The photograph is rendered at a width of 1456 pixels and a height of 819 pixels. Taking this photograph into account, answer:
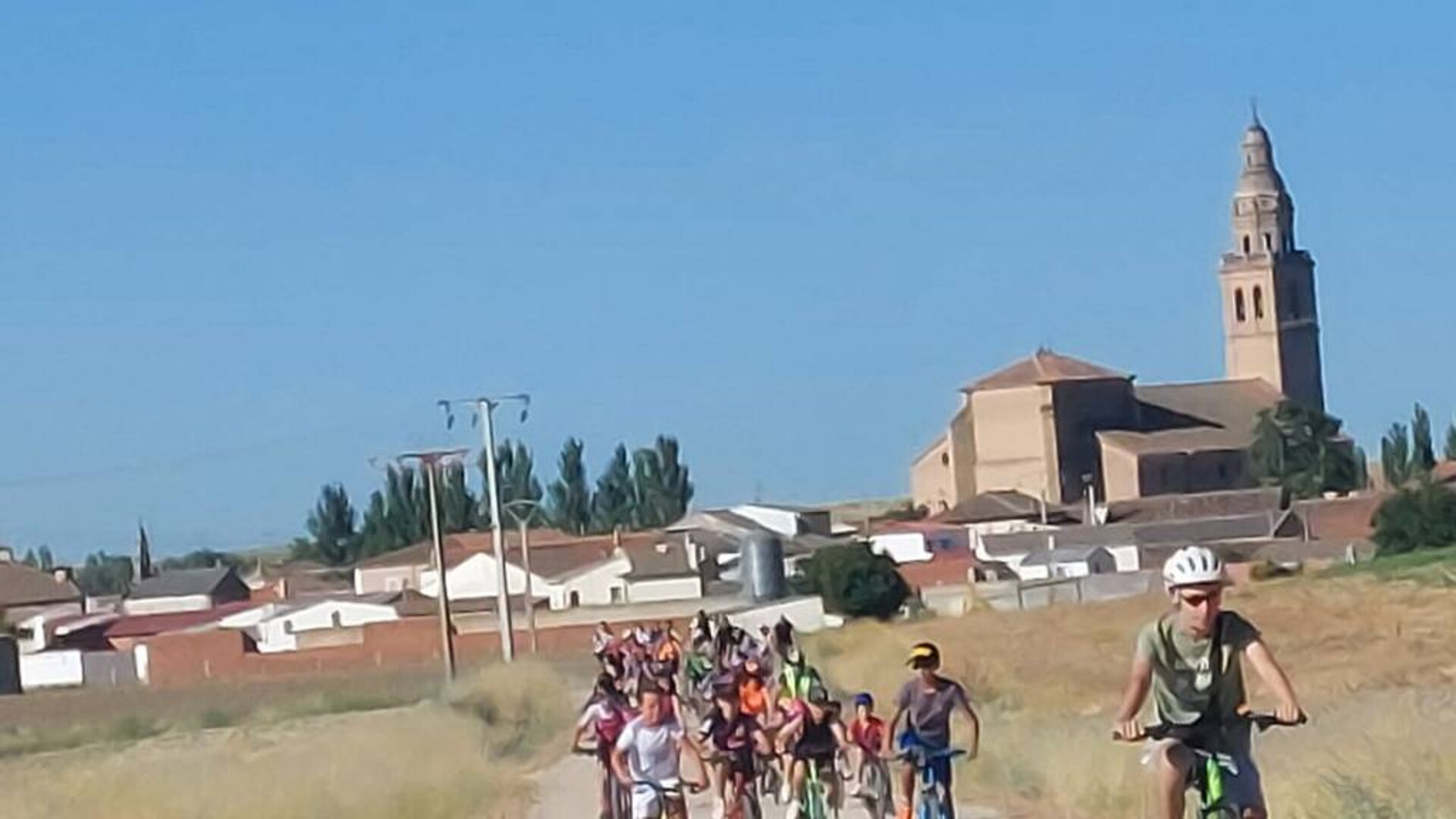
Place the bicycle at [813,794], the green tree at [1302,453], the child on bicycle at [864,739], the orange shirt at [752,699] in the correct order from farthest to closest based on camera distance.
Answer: the green tree at [1302,453] < the orange shirt at [752,699] < the child on bicycle at [864,739] < the bicycle at [813,794]

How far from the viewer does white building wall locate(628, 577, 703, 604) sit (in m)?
111

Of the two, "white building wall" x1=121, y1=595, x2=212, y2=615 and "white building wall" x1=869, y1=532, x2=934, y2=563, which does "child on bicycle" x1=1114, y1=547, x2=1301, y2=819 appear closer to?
"white building wall" x1=869, y1=532, x2=934, y2=563

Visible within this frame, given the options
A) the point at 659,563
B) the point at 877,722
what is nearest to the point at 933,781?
the point at 877,722

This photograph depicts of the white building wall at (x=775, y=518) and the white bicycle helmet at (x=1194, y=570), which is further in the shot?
the white building wall at (x=775, y=518)

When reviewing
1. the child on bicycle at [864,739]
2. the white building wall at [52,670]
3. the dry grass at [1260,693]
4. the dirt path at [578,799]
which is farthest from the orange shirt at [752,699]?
the white building wall at [52,670]

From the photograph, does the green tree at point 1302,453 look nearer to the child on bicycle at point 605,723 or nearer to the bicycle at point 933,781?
the child on bicycle at point 605,723

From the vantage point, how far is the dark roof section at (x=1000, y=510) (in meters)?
149

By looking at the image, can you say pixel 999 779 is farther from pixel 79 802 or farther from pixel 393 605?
pixel 393 605

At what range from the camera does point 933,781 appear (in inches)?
697

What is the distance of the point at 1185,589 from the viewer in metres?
11.1

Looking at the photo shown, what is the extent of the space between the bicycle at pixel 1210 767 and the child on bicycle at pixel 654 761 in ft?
22.6

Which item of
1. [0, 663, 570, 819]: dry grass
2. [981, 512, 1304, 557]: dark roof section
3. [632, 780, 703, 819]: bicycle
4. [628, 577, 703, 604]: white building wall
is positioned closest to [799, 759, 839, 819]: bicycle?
[632, 780, 703, 819]: bicycle

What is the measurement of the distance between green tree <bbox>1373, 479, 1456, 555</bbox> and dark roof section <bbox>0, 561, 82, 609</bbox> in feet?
184

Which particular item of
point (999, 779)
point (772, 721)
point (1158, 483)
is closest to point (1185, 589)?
point (772, 721)
